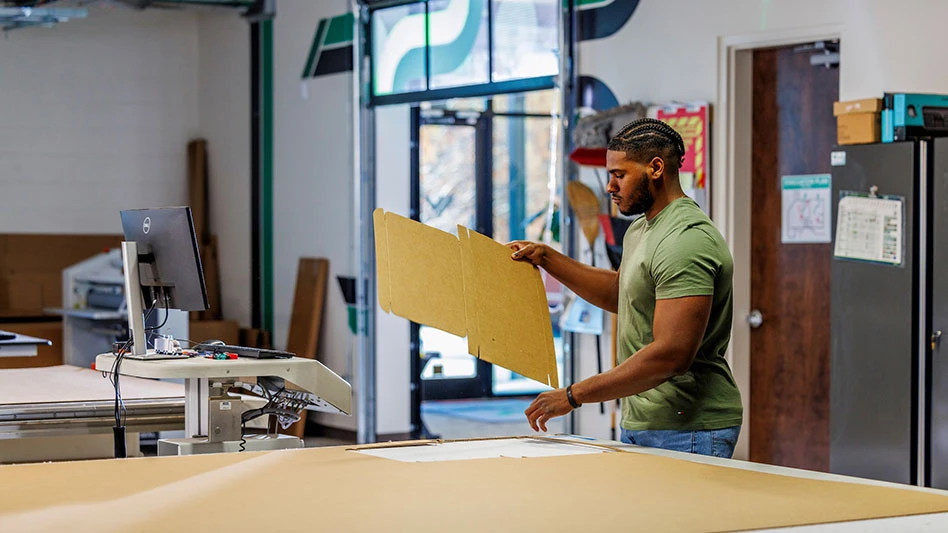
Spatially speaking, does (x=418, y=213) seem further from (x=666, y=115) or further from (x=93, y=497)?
(x=93, y=497)

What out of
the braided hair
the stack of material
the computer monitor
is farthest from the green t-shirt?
the stack of material

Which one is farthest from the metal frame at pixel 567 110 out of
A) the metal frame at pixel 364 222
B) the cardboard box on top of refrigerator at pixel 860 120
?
the cardboard box on top of refrigerator at pixel 860 120

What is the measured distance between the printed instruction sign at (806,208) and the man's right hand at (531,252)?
2.86 metres

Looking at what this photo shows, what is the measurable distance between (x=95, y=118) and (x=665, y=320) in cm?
797

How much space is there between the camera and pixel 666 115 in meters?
6.28

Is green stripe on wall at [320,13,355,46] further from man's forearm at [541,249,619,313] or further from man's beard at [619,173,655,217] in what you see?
man's beard at [619,173,655,217]

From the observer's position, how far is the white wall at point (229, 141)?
9492 mm

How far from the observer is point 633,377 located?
282cm

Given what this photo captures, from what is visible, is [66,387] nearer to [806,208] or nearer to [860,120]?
[860,120]

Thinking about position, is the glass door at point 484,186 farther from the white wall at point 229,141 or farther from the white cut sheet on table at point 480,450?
the white cut sheet on table at point 480,450

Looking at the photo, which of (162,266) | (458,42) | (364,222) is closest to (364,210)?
(364,222)

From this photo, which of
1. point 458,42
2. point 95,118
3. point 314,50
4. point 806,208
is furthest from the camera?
point 95,118

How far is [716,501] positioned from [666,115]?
419 cm

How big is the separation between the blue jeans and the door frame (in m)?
3.20
